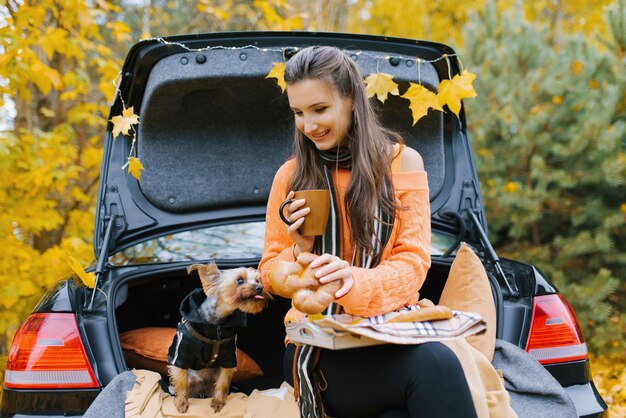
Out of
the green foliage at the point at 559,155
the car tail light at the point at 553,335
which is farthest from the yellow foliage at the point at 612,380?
the car tail light at the point at 553,335

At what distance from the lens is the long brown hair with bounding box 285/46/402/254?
6.34ft

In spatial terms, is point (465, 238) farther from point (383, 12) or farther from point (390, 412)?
point (383, 12)

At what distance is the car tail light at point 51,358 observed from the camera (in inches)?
75.0

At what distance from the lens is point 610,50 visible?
4.91m

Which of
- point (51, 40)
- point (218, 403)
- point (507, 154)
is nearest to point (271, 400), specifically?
point (218, 403)

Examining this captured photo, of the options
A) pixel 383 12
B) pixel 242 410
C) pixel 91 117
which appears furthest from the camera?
pixel 383 12

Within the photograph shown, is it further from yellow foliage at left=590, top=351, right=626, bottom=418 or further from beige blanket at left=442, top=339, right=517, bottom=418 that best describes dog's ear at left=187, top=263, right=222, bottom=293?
yellow foliage at left=590, top=351, right=626, bottom=418

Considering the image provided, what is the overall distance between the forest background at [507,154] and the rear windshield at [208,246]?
46.1 inches

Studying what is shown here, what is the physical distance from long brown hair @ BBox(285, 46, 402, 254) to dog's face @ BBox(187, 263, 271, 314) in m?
0.57

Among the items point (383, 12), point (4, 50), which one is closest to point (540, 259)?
point (4, 50)

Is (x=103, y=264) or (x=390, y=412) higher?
(x=103, y=264)

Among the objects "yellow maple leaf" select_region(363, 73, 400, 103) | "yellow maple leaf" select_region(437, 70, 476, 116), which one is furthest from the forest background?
"yellow maple leaf" select_region(437, 70, 476, 116)

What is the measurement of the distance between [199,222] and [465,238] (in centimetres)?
131

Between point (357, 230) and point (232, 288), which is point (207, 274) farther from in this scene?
point (357, 230)
